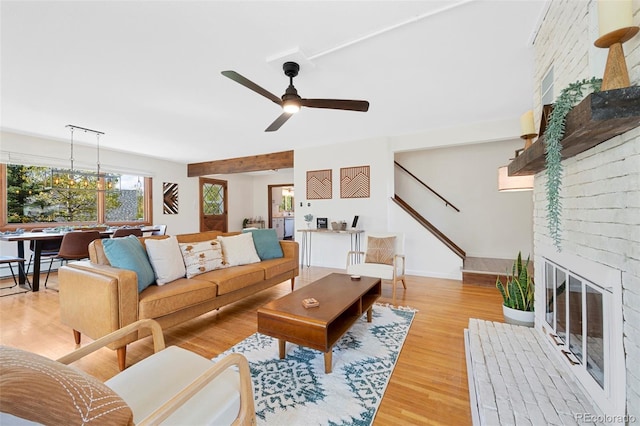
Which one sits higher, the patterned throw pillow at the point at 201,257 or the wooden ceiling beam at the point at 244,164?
Answer: the wooden ceiling beam at the point at 244,164

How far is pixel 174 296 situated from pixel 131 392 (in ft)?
3.76

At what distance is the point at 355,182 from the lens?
4.87 metres

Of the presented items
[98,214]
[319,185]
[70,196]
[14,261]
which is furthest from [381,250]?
[70,196]

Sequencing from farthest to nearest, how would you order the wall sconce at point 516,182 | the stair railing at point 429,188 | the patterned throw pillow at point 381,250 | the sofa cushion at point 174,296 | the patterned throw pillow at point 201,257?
the stair railing at point 429,188, the patterned throw pillow at point 381,250, the patterned throw pillow at point 201,257, the wall sconce at point 516,182, the sofa cushion at point 174,296

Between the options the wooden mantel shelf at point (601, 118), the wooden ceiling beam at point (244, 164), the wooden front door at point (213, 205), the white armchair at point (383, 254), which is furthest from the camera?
the wooden front door at point (213, 205)

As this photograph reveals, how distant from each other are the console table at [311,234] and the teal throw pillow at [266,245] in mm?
1324

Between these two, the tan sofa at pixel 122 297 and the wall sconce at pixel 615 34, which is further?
the tan sofa at pixel 122 297

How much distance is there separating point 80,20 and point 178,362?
2329 millimetres

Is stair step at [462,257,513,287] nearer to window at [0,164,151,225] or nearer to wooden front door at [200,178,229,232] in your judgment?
window at [0,164,151,225]

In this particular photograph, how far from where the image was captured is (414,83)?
2.73 meters

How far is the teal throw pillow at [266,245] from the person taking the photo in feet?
11.5

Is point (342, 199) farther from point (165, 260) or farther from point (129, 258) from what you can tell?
point (129, 258)

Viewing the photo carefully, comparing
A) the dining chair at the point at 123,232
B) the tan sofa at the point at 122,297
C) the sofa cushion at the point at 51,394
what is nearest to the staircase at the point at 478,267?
the tan sofa at the point at 122,297

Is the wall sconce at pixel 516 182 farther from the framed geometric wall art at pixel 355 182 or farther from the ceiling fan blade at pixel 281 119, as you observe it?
the framed geometric wall art at pixel 355 182
